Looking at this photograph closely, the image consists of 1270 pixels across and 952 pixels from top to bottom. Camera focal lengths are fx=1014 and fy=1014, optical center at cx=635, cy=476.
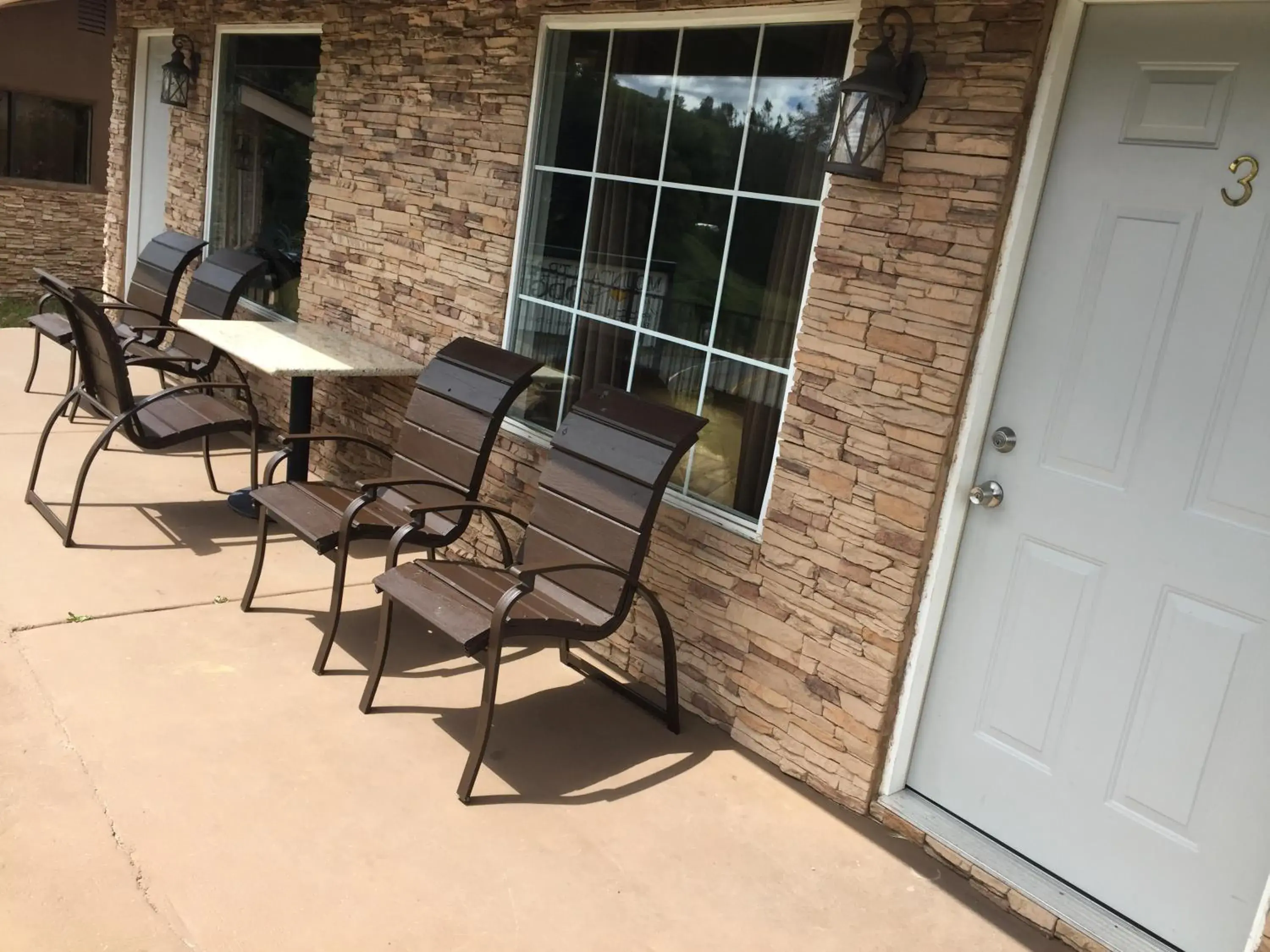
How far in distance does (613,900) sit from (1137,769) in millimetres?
1394

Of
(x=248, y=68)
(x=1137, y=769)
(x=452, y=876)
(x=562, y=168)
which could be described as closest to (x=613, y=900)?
(x=452, y=876)

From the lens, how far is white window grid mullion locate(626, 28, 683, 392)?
12.3 feet

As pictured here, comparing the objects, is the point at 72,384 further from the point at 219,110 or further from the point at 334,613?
the point at 334,613

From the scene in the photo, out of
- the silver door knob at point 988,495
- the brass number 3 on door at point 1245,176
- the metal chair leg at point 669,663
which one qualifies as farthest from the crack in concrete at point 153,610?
the brass number 3 on door at point 1245,176

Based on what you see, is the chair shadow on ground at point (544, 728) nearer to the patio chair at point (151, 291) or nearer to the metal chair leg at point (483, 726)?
the metal chair leg at point (483, 726)

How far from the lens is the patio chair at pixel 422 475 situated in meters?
3.56

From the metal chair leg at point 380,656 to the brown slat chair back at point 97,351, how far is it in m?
1.87

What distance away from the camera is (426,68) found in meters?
4.75

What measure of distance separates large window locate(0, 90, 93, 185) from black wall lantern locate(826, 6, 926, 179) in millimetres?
11400

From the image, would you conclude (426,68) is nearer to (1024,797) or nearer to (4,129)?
(1024,797)

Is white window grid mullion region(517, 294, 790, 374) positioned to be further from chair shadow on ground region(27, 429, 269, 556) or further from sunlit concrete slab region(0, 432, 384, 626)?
chair shadow on ground region(27, 429, 269, 556)

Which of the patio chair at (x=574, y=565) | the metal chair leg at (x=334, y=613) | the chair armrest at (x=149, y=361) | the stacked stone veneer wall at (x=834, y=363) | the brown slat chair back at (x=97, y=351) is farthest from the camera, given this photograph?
the chair armrest at (x=149, y=361)

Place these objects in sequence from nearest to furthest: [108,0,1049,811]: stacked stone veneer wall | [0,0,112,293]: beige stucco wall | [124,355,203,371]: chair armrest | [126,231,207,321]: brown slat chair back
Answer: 1. [108,0,1049,811]: stacked stone veneer wall
2. [124,355,203,371]: chair armrest
3. [126,231,207,321]: brown slat chair back
4. [0,0,112,293]: beige stucco wall

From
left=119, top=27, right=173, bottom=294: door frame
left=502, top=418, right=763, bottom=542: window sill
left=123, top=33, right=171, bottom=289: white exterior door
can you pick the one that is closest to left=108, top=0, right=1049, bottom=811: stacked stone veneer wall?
left=502, top=418, right=763, bottom=542: window sill
